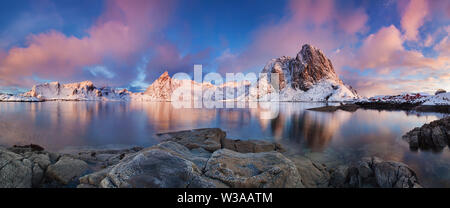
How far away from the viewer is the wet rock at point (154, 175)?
3651 millimetres

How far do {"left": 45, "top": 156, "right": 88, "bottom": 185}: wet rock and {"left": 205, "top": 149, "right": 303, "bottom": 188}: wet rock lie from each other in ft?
15.8

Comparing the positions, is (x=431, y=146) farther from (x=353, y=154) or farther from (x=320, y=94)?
(x=320, y=94)

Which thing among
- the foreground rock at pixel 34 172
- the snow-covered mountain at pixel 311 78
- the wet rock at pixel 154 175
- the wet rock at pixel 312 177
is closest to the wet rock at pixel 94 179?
the wet rock at pixel 154 175

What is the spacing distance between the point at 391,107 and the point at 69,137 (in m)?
87.7

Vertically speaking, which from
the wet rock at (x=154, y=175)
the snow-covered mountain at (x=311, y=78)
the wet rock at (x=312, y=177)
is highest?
the snow-covered mountain at (x=311, y=78)

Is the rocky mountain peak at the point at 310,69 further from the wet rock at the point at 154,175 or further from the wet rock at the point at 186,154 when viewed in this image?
the wet rock at the point at 154,175

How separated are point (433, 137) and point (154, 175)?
19810mm

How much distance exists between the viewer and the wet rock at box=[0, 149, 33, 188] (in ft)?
15.2

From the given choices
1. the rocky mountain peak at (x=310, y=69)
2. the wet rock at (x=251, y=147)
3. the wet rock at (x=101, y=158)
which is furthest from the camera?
the rocky mountain peak at (x=310, y=69)

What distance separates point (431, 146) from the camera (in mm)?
12266

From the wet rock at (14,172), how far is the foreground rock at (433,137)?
21.4 metres

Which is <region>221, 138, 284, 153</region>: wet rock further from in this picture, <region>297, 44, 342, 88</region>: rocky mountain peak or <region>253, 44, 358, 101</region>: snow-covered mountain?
<region>297, 44, 342, 88</region>: rocky mountain peak

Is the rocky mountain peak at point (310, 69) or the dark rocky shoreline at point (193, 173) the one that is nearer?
the dark rocky shoreline at point (193, 173)
